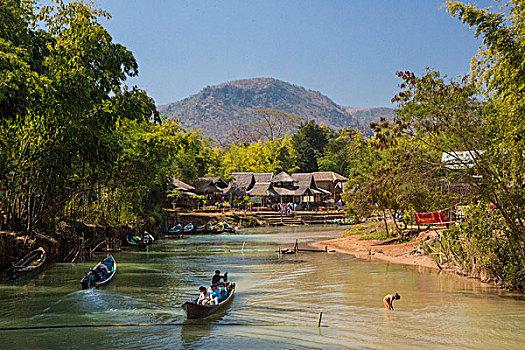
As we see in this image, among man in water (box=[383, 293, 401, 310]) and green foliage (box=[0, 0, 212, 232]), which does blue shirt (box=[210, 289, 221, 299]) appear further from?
green foliage (box=[0, 0, 212, 232])

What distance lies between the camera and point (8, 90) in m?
10.2

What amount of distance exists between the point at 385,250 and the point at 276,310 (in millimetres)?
12692

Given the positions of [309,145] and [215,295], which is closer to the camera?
[215,295]

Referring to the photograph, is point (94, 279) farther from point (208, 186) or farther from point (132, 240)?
point (208, 186)

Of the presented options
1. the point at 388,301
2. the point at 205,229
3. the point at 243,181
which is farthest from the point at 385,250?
the point at 243,181

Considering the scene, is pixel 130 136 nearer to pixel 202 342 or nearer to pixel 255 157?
pixel 202 342

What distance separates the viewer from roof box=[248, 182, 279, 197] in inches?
2274

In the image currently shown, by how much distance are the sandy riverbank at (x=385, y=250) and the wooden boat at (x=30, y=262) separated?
14982 mm

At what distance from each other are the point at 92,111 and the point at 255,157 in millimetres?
60261

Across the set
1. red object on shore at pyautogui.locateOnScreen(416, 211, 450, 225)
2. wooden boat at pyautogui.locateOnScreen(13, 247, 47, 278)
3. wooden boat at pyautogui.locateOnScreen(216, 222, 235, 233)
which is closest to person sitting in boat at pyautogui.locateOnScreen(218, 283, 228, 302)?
wooden boat at pyautogui.locateOnScreen(13, 247, 47, 278)

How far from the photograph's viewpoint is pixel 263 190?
190ft

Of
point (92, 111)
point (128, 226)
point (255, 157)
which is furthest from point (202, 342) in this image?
point (255, 157)

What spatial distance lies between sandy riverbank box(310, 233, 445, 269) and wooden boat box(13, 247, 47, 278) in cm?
1498

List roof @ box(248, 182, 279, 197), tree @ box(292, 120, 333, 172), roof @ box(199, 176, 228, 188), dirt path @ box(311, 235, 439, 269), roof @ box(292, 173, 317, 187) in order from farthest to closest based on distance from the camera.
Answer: tree @ box(292, 120, 333, 172) → roof @ box(292, 173, 317, 187) → roof @ box(248, 182, 279, 197) → roof @ box(199, 176, 228, 188) → dirt path @ box(311, 235, 439, 269)
